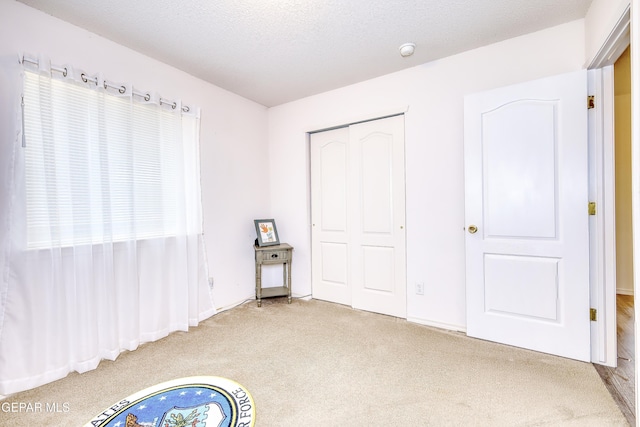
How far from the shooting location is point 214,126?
323 cm

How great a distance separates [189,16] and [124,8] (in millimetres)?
406

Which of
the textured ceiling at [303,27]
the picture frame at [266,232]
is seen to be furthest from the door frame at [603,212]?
the picture frame at [266,232]

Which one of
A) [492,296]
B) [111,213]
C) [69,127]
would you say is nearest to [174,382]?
[111,213]

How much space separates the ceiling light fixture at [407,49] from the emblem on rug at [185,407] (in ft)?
9.22

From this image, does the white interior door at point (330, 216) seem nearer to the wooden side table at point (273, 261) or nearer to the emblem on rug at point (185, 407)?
the wooden side table at point (273, 261)

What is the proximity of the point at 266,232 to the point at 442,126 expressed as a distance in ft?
7.41

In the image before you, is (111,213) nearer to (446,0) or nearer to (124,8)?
Answer: (124,8)

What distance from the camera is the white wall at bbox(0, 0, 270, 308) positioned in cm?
198

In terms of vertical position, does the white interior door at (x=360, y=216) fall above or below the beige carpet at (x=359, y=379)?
above

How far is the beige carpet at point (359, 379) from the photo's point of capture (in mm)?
1603

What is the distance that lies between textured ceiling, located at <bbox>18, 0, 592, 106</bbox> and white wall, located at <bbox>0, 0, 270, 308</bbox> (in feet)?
0.37

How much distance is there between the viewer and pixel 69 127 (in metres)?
2.07

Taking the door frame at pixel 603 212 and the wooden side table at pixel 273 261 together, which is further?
the wooden side table at pixel 273 261

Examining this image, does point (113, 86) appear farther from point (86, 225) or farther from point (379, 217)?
point (379, 217)
